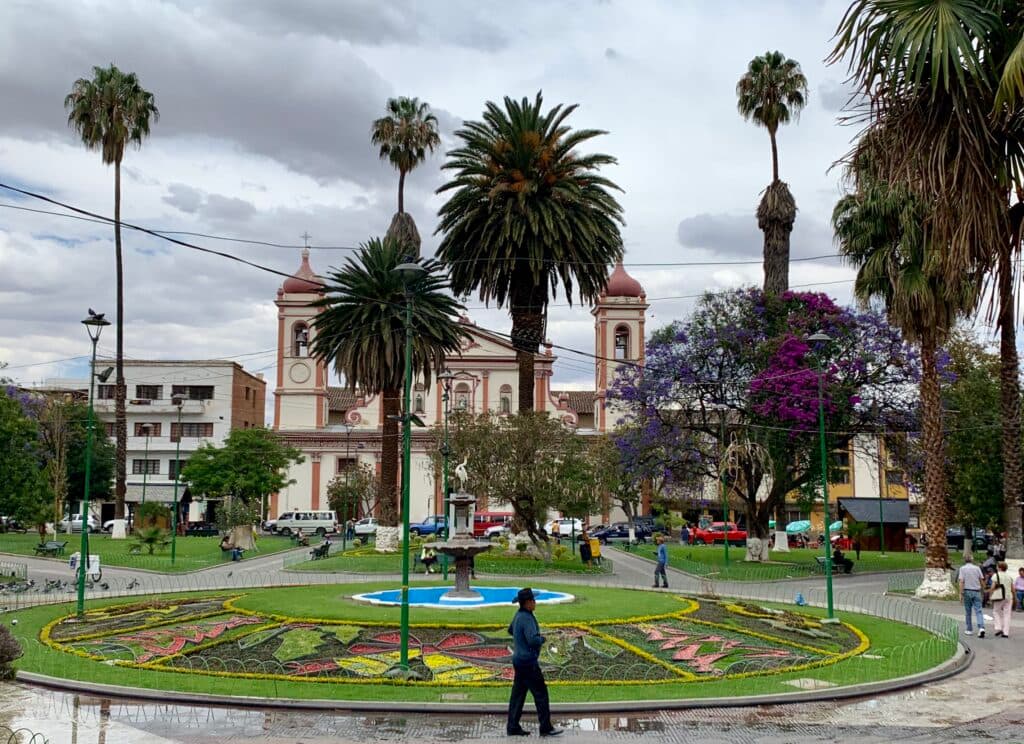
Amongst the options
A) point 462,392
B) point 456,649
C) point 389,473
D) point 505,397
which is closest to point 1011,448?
point 456,649

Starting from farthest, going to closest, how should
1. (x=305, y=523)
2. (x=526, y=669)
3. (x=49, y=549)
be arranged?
(x=305, y=523) → (x=49, y=549) → (x=526, y=669)

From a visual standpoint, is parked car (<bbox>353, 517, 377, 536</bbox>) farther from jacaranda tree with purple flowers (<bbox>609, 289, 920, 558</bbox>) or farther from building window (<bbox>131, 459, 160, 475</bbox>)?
jacaranda tree with purple flowers (<bbox>609, 289, 920, 558</bbox>)

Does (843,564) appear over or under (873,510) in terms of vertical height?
under

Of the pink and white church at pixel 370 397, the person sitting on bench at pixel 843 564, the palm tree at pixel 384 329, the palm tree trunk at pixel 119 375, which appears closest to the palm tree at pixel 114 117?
the palm tree trunk at pixel 119 375

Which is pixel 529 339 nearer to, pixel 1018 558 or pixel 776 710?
pixel 1018 558

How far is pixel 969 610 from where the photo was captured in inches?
864

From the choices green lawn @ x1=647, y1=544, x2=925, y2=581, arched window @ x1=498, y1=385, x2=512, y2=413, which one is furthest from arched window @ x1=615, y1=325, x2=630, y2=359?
green lawn @ x1=647, y1=544, x2=925, y2=581

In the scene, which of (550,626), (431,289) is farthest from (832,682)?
(431,289)

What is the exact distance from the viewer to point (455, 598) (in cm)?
2453

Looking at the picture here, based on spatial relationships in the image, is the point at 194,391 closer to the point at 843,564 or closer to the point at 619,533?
the point at 619,533

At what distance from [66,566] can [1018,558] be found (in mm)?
36088

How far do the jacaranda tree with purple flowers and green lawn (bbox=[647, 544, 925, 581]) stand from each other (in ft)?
8.08

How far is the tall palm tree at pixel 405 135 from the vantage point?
53.1 meters

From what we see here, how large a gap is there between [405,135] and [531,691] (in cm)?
4482
